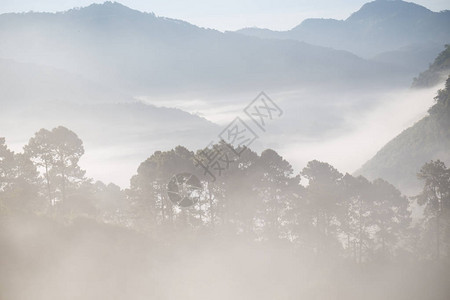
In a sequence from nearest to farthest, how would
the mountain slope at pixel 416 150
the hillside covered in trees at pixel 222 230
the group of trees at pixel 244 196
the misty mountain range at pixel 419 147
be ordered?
the hillside covered in trees at pixel 222 230 < the group of trees at pixel 244 196 < the mountain slope at pixel 416 150 < the misty mountain range at pixel 419 147

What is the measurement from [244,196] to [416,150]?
5297 cm

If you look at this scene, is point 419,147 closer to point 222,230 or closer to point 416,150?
point 416,150

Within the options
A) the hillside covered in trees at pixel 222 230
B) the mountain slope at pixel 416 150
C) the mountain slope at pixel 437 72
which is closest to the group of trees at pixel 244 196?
the hillside covered in trees at pixel 222 230

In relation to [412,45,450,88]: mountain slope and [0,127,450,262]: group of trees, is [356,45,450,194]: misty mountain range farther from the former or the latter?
[0,127,450,262]: group of trees

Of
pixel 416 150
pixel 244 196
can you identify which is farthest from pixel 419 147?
pixel 244 196

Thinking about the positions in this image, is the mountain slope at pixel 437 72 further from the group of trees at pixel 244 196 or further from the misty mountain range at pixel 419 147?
the group of trees at pixel 244 196

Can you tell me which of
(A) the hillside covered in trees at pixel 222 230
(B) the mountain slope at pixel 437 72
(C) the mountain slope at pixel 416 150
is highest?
(B) the mountain slope at pixel 437 72

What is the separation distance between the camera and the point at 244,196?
119 feet

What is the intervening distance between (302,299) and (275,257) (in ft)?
16.9

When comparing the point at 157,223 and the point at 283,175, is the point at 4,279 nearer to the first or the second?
the point at 157,223

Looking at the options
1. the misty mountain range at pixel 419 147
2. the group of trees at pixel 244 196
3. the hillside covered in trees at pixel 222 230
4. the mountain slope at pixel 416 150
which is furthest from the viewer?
the misty mountain range at pixel 419 147

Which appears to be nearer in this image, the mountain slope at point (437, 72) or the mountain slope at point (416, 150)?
the mountain slope at point (416, 150)

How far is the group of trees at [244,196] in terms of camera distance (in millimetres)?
34469

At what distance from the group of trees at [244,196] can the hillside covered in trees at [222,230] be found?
0.29 feet
